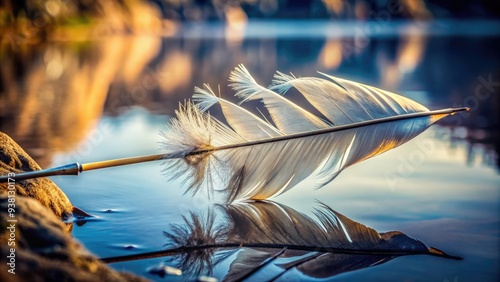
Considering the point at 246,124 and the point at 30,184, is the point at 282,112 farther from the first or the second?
the point at 30,184

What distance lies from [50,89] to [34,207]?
31.1 feet

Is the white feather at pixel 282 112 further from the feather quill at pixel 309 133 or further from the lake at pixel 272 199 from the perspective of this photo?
the lake at pixel 272 199

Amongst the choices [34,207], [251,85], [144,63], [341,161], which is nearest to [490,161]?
[341,161]

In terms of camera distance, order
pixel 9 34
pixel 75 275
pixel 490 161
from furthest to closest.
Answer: pixel 9 34, pixel 490 161, pixel 75 275

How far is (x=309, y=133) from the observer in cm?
404

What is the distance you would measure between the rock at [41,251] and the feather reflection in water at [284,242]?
0.72 meters

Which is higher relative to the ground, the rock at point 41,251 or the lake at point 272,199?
the lake at point 272,199

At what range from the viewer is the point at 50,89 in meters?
11.7

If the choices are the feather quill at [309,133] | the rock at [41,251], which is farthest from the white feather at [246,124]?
the rock at [41,251]

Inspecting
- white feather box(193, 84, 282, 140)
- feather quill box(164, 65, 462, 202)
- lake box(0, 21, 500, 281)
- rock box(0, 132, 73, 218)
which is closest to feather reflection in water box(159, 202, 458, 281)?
lake box(0, 21, 500, 281)

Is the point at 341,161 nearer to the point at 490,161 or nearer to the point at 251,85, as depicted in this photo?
the point at 251,85

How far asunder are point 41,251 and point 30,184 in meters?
1.50

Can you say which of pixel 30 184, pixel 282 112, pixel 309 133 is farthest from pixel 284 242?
pixel 30 184

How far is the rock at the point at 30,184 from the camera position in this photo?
382cm
